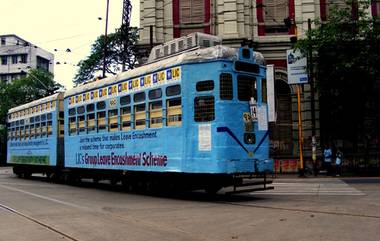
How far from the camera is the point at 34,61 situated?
291ft

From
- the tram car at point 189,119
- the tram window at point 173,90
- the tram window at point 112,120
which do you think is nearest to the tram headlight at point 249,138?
the tram car at point 189,119

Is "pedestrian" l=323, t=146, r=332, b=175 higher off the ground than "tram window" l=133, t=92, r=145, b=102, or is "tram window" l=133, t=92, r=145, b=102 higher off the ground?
"tram window" l=133, t=92, r=145, b=102

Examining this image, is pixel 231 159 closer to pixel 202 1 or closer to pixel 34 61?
pixel 202 1

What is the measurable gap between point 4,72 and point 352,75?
73.8 meters

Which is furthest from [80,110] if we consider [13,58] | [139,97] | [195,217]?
[13,58]

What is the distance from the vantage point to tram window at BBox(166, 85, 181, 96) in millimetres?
14398

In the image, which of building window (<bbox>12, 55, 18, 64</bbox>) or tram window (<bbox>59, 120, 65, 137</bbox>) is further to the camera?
building window (<bbox>12, 55, 18, 64</bbox>)

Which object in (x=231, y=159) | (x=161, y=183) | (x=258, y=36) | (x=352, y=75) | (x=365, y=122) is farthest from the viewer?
(x=258, y=36)

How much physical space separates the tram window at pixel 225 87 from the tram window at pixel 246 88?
0.35 m

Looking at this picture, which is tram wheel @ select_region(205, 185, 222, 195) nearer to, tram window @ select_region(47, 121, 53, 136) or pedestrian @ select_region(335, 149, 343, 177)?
tram window @ select_region(47, 121, 53, 136)

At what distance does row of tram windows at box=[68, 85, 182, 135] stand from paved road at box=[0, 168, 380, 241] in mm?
2224

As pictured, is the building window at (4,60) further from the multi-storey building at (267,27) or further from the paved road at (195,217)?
the paved road at (195,217)

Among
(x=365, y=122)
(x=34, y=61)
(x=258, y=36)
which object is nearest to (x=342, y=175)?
(x=365, y=122)

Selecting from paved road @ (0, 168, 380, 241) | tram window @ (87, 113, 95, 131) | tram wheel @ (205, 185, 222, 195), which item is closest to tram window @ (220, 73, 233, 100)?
tram wheel @ (205, 185, 222, 195)
